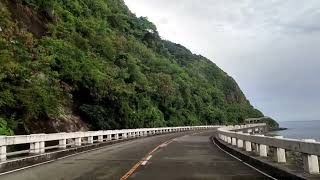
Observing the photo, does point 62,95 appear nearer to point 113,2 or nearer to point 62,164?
point 62,164

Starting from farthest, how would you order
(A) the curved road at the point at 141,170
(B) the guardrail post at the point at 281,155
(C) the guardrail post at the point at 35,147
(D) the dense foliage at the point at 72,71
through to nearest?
1. (D) the dense foliage at the point at 72,71
2. (C) the guardrail post at the point at 35,147
3. (B) the guardrail post at the point at 281,155
4. (A) the curved road at the point at 141,170

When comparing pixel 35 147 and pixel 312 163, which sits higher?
pixel 35 147

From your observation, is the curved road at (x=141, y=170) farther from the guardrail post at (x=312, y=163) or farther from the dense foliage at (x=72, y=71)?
the dense foliage at (x=72, y=71)

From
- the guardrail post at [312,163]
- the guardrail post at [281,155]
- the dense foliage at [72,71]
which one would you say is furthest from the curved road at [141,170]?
the dense foliage at [72,71]

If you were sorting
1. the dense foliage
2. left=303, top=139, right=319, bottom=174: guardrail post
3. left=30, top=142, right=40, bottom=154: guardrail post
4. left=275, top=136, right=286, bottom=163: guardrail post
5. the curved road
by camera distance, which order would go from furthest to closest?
1. the dense foliage
2. left=30, top=142, right=40, bottom=154: guardrail post
3. left=275, top=136, right=286, bottom=163: guardrail post
4. the curved road
5. left=303, top=139, right=319, bottom=174: guardrail post

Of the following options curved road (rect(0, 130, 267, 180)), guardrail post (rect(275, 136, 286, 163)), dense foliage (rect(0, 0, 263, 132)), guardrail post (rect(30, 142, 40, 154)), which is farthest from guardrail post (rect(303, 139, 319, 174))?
dense foliage (rect(0, 0, 263, 132))

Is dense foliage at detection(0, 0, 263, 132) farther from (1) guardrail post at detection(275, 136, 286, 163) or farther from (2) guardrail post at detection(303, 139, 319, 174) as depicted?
(2) guardrail post at detection(303, 139, 319, 174)

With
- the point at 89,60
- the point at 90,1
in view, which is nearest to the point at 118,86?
the point at 89,60

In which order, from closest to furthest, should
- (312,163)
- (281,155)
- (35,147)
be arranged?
(312,163) → (281,155) → (35,147)

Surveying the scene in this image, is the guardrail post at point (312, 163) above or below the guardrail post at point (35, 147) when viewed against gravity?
below

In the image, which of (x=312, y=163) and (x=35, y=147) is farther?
(x=35, y=147)

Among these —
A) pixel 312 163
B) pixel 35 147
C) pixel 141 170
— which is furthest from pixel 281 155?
pixel 35 147

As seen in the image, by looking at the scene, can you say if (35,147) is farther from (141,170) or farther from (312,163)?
(312,163)

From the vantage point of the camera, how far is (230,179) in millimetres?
13531
